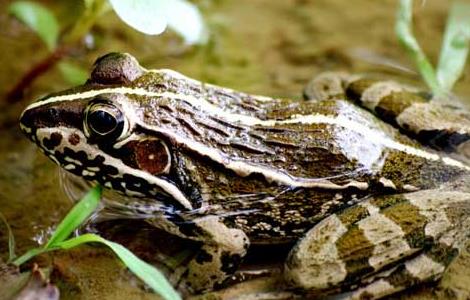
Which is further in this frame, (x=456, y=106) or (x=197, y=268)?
(x=456, y=106)

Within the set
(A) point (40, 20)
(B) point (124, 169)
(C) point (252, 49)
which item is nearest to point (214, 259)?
(B) point (124, 169)

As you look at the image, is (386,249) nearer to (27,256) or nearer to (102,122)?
(102,122)

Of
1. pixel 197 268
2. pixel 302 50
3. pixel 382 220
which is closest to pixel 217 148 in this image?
pixel 197 268

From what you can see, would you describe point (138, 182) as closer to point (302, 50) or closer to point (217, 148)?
point (217, 148)

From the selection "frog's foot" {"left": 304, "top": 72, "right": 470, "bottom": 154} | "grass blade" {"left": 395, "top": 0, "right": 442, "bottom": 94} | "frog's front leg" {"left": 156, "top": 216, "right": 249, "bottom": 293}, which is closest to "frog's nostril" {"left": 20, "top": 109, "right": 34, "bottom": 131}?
"frog's front leg" {"left": 156, "top": 216, "right": 249, "bottom": 293}

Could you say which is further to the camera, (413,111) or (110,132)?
(413,111)

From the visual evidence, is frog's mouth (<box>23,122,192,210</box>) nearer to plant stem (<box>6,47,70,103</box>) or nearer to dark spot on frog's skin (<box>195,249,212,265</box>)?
dark spot on frog's skin (<box>195,249,212,265</box>)

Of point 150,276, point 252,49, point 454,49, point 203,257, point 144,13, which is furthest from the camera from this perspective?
point 252,49
